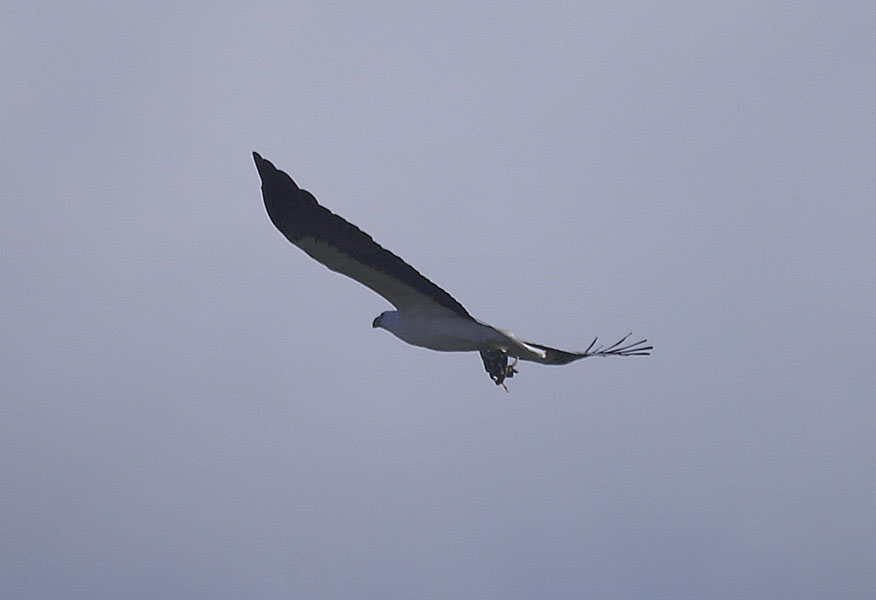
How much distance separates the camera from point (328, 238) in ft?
82.6

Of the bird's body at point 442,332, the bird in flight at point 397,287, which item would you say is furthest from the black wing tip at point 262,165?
the bird's body at point 442,332

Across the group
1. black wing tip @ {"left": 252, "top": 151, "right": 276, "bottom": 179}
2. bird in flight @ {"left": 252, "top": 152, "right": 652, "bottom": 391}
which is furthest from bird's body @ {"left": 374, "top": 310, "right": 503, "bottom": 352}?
black wing tip @ {"left": 252, "top": 151, "right": 276, "bottom": 179}

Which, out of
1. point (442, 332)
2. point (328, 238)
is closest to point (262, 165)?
point (328, 238)

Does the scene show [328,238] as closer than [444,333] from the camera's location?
Yes

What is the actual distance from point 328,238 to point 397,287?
1.39m

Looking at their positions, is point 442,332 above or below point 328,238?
below

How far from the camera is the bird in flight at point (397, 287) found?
82.2 ft

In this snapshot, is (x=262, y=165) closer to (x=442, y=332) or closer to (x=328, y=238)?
(x=328, y=238)

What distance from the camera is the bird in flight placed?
2506cm

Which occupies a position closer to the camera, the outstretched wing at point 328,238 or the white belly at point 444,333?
the outstretched wing at point 328,238

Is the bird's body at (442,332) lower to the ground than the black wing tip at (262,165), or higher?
lower

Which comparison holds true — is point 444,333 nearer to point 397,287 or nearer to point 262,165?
point 397,287

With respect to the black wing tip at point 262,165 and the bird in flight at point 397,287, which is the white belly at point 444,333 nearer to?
the bird in flight at point 397,287

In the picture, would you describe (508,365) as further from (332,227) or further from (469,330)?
(332,227)
